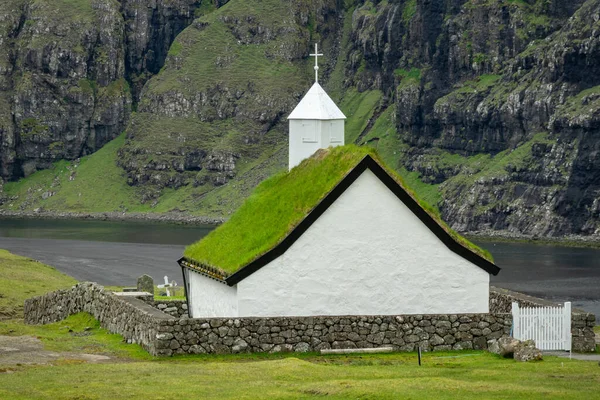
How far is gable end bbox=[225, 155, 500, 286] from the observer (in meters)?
40.0

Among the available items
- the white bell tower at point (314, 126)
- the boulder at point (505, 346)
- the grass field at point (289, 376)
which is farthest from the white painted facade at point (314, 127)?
the boulder at point (505, 346)

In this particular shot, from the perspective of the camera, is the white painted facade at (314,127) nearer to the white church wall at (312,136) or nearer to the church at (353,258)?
the white church wall at (312,136)

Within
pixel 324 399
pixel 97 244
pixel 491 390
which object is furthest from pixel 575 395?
pixel 97 244

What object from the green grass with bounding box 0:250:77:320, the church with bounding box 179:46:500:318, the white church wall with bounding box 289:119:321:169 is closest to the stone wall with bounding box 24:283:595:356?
the church with bounding box 179:46:500:318

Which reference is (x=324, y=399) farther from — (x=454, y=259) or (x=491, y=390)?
(x=454, y=259)

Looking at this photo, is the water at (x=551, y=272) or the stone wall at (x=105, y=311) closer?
the stone wall at (x=105, y=311)

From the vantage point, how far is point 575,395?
29281 mm

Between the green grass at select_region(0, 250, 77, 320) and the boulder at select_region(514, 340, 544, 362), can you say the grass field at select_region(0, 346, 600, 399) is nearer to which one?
the boulder at select_region(514, 340, 544, 362)

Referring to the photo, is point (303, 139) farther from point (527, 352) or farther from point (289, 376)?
point (289, 376)

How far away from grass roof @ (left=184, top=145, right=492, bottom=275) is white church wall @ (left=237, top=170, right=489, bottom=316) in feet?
1.72

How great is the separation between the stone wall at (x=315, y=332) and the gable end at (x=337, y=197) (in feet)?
6.30

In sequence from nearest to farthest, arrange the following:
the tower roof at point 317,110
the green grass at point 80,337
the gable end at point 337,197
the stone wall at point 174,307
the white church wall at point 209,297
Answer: the green grass at point 80,337, the gable end at point 337,197, the white church wall at point 209,297, the tower roof at point 317,110, the stone wall at point 174,307

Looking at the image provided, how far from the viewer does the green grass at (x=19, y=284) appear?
193 feet

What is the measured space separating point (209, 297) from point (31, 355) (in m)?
7.47
